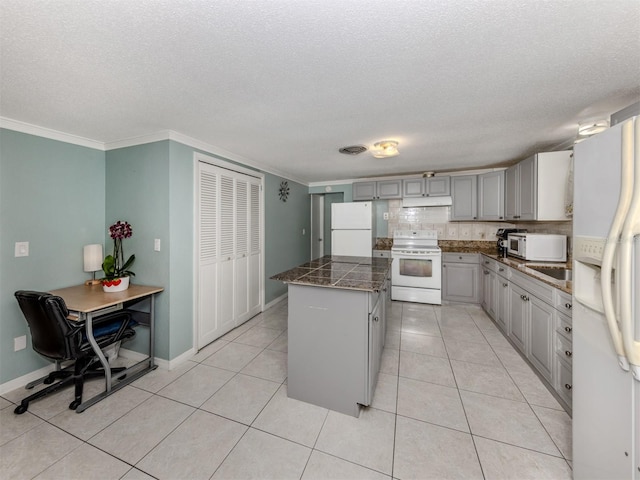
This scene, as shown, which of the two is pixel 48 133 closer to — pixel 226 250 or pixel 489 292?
pixel 226 250

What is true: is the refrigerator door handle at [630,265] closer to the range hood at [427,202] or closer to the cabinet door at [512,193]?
the cabinet door at [512,193]

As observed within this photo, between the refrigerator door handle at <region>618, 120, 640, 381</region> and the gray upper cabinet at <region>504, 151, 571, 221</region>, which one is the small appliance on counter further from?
the refrigerator door handle at <region>618, 120, 640, 381</region>

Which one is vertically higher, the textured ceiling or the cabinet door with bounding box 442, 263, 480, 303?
the textured ceiling

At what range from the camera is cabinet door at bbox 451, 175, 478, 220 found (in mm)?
4004

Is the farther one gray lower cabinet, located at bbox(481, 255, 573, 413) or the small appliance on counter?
the small appliance on counter

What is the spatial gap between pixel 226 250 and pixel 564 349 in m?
3.30

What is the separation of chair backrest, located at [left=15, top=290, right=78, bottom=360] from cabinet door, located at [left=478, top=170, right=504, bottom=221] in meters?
4.98

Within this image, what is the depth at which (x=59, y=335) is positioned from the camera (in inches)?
70.4

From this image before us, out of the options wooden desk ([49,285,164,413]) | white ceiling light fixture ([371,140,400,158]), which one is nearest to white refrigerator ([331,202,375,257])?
white ceiling light fixture ([371,140,400,158])

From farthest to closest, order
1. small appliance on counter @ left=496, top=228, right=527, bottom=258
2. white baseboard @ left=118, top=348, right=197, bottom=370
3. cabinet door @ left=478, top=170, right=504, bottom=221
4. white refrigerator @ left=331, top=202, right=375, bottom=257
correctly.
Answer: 1. white refrigerator @ left=331, top=202, right=375, bottom=257
2. cabinet door @ left=478, top=170, right=504, bottom=221
3. small appliance on counter @ left=496, top=228, right=527, bottom=258
4. white baseboard @ left=118, top=348, right=197, bottom=370

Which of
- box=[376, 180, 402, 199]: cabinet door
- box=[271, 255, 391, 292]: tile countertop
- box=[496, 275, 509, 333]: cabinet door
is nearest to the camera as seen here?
box=[271, 255, 391, 292]: tile countertop

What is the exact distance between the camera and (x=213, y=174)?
112 inches

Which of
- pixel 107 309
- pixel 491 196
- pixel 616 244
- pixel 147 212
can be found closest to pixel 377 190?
pixel 491 196

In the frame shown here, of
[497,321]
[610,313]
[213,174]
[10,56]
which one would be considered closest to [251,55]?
[10,56]
